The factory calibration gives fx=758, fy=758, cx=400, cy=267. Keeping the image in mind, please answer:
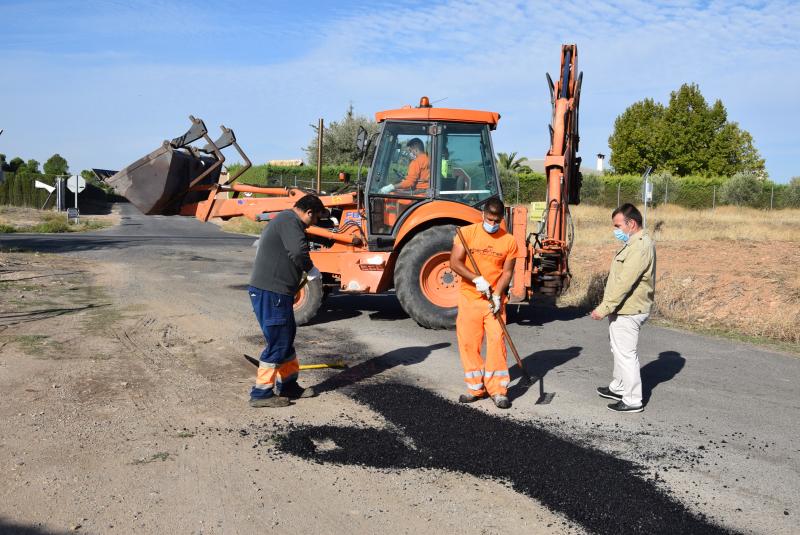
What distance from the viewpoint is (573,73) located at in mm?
11703

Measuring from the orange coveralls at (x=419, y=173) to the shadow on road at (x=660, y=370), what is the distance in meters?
3.78

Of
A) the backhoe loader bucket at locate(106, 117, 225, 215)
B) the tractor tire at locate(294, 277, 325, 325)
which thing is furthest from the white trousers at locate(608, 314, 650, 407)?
the backhoe loader bucket at locate(106, 117, 225, 215)

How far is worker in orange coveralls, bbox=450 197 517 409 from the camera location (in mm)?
6562

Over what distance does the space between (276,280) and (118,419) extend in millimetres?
1637

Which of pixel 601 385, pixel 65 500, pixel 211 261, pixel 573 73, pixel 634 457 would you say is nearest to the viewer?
pixel 65 500

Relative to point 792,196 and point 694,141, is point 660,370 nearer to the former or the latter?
point 792,196

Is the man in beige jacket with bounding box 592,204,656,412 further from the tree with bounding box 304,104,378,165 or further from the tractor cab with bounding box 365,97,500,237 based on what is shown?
the tree with bounding box 304,104,378,165

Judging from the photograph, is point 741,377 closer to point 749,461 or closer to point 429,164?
point 749,461

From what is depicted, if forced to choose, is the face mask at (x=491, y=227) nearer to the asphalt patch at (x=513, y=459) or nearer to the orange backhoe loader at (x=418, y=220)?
the asphalt patch at (x=513, y=459)

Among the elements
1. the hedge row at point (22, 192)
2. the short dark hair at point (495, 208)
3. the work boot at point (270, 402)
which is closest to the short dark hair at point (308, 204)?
the short dark hair at point (495, 208)

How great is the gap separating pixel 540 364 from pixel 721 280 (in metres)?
6.33

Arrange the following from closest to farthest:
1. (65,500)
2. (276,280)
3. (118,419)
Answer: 1. (65,500)
2. (118,419)
3. (276,280)

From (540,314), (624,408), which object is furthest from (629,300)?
(540,314)

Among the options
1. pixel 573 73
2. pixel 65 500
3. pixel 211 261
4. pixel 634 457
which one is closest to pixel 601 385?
pixel 634 457
